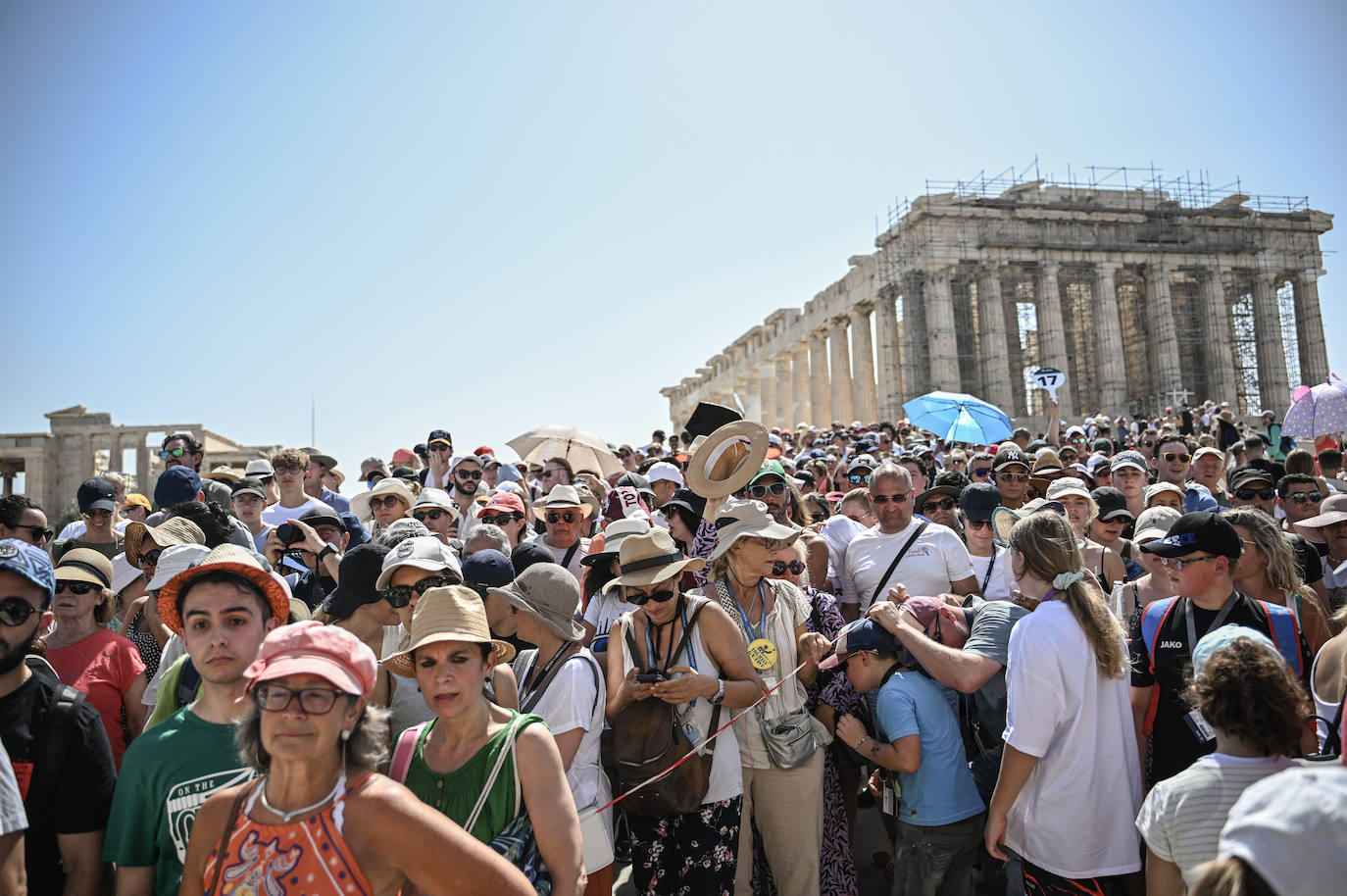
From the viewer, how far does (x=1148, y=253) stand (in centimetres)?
3669

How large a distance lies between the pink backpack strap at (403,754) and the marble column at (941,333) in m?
32.0

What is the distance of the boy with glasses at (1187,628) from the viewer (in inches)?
149

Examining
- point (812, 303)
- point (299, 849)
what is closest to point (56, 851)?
point (299, 849)

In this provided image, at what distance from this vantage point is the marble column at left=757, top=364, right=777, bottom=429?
1943 inches

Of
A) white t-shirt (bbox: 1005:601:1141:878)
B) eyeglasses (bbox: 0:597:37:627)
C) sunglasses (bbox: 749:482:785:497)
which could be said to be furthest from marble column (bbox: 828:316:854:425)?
eyeglasses (bbox: 0:597:37:627)

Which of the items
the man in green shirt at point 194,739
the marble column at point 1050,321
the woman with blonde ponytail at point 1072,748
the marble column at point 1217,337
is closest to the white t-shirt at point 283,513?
the man in green shirt at point 194,739

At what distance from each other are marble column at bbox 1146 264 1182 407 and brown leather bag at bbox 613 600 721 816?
38.9 meters

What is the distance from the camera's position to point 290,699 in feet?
7.82

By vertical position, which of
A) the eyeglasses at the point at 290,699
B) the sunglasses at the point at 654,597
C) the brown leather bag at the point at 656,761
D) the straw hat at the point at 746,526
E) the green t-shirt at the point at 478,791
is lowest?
the brown leather bag at the point at 656,761

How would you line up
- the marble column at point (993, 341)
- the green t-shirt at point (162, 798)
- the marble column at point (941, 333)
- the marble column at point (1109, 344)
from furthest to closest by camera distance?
the marble column at point (1109, 344), the marble column at point (993, 341), the marble column at point (941, 333), the green t-shirt at point (162, 798)

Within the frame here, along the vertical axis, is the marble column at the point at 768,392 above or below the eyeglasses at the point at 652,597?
above

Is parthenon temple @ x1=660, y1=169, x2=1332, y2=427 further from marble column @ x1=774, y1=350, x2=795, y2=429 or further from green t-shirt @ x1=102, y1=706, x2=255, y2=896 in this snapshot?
green t-shirt @ x1=102, y1=706, x2=255, y2=896

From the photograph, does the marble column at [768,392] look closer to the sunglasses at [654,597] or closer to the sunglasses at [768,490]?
the sunglasses at [768,490]

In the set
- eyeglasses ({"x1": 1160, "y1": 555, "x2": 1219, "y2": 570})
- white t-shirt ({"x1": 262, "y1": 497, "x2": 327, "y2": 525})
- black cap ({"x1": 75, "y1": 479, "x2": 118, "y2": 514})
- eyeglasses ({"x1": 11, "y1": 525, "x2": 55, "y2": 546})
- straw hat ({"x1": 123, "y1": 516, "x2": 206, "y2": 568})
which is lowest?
eyeglasses ({"x1": 1160, "y1": 555, "x2": 1219, "y2": 570})
